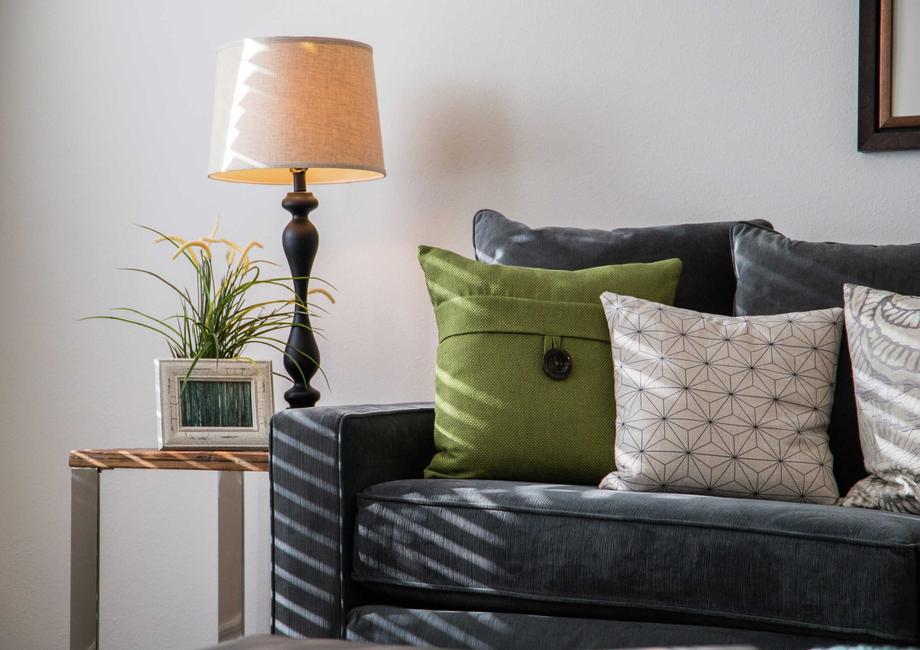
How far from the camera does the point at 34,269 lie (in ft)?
→ 10.0

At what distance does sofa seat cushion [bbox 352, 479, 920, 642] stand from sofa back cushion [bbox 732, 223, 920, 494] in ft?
1.28

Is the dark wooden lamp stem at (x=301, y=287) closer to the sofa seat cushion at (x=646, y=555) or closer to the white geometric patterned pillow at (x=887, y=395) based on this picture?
the sofa seat cushion at (x=646, y=555)

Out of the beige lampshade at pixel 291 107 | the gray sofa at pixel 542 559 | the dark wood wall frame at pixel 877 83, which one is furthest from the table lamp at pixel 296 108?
the dark wood wall frame at pixel 877 83

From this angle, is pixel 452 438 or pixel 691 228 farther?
pixel 691 228

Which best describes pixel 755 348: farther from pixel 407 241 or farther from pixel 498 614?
pixel 407 241

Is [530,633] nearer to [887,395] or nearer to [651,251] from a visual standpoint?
[887,395]

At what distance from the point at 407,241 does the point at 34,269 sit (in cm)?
110

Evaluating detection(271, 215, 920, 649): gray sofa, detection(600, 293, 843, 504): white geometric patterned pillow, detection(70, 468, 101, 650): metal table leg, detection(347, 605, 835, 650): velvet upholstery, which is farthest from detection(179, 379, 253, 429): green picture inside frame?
detection(600, 293, 843, 504): white geometric patterned pillow

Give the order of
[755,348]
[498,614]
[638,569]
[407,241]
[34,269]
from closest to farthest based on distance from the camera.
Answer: [638,569] → [498,614] → [755,348] → [407,241] → [34,269]

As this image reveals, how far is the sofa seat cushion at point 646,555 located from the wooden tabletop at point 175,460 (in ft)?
1.46

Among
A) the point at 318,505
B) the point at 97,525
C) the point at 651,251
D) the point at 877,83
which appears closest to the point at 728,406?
the point at 651,251

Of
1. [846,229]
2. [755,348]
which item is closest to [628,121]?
[846,229]

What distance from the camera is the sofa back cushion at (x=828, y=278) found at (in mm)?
1936

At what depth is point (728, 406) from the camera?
1.82 meters
